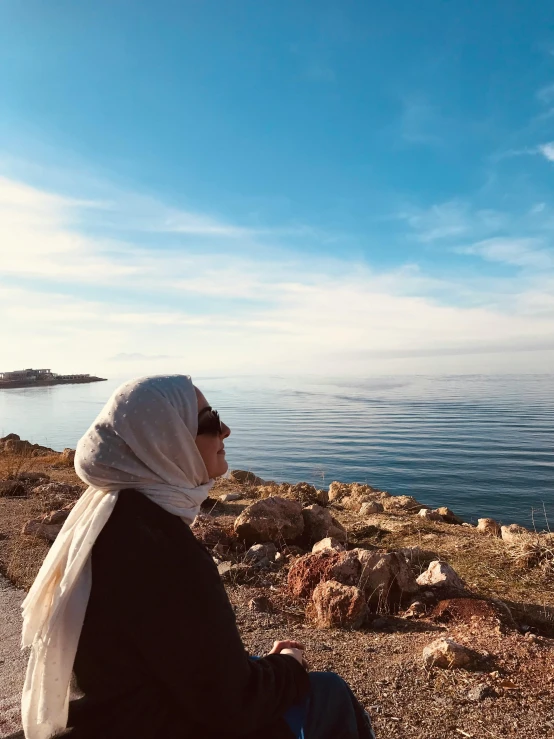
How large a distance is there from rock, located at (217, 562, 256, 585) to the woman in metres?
3.68

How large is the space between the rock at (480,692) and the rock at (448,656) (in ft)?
0.82

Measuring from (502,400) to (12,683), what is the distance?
1843 inches

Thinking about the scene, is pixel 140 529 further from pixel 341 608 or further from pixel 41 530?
pixel 41 530

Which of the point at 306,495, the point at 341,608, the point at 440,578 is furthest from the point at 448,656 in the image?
the point at 306,495

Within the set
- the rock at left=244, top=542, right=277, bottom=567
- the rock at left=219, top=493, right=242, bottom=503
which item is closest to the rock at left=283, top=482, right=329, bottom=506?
the rock at left=219, top=493, right=242, bottom=503

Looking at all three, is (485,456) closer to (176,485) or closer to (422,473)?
(422,473)

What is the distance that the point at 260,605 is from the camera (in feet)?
16.2

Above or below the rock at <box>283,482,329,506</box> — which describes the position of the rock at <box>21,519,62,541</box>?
above

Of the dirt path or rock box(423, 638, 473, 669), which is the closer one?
the dirt path

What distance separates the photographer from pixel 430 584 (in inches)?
201

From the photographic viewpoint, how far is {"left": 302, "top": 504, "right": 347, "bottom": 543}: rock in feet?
22.9

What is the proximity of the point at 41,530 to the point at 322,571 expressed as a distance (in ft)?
11.8

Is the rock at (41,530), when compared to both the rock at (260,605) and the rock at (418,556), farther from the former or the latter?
the rock at (418,556)

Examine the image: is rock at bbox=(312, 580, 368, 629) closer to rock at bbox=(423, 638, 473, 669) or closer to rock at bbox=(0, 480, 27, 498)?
rock at bbox=(423, 638, 473, 669)
